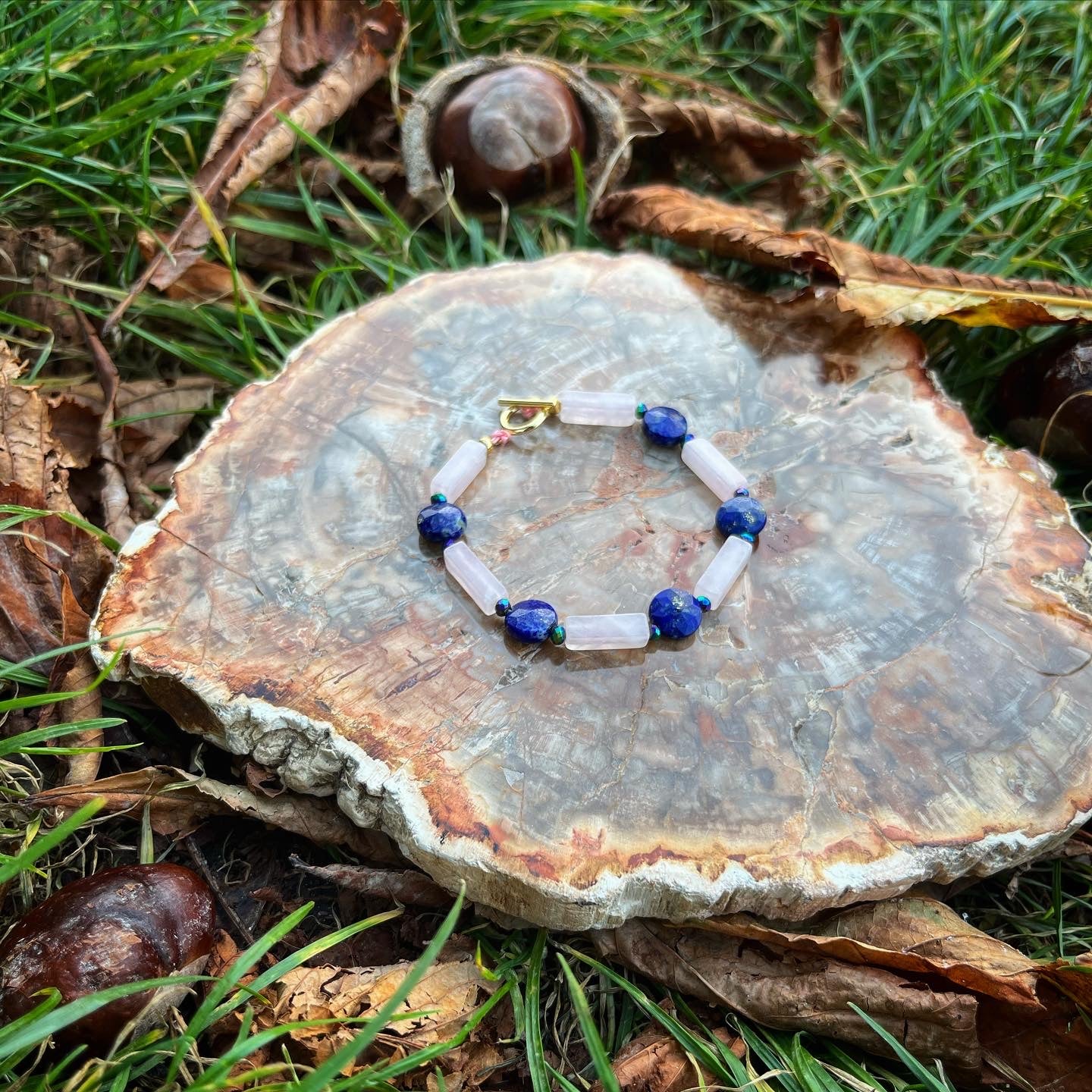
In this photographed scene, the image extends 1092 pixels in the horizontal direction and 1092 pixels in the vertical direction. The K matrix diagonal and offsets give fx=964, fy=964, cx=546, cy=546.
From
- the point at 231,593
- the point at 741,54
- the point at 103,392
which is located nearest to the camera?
the point at 231,593

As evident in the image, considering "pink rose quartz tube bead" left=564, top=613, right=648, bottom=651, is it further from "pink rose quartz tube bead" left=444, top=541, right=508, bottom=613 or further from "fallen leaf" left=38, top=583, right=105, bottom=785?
"fallen leaf" left=38, top=583, right=105, bottom=785

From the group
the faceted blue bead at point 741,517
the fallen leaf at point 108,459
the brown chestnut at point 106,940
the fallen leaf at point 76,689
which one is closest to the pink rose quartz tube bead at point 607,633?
the faceted blue bead at point 741,517

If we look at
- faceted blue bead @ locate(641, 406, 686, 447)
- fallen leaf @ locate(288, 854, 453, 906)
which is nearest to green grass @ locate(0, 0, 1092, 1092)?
fallen leaf @ locate(288, 854, 453, 906)

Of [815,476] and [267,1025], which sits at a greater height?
[815,476]

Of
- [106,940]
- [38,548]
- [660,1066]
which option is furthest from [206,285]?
[660,1066]

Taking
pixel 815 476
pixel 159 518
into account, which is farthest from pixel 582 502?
pixel 159 518

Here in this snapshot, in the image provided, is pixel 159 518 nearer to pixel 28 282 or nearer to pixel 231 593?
pixel 231 593
